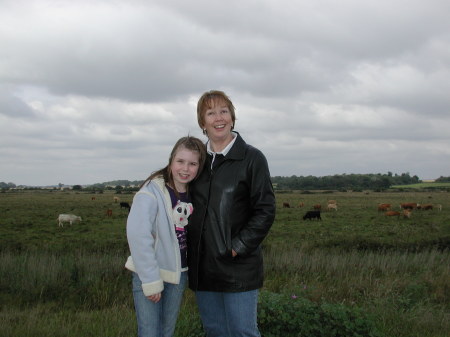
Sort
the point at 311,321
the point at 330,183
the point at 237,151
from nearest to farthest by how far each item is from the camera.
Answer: the point at 237,151
the point at 311,321
the point at 330,183

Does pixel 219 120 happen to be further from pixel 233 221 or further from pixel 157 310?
pixel 157 310

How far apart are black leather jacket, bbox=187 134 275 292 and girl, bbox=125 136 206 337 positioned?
13 centimetres

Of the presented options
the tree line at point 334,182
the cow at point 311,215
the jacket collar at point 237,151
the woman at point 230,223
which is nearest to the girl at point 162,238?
the woman at point 230,223

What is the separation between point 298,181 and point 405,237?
8594cm

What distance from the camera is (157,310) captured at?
287cm

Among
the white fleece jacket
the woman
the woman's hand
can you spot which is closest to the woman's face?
the woman

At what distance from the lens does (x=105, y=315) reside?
5.12 meters

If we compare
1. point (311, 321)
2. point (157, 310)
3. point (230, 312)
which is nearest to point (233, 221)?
point (230, 312)

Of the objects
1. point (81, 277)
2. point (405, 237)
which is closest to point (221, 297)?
point (81, 277)

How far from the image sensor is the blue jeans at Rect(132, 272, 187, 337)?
2.83 meters

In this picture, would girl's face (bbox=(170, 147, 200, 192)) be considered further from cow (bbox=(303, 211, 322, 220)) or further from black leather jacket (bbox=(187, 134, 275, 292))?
cow (bbox=(303, 211, 322, 220))

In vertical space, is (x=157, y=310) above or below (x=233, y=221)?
below

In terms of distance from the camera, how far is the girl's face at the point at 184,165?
2906 millimetres

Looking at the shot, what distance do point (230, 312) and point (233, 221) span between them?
2.10 ft
